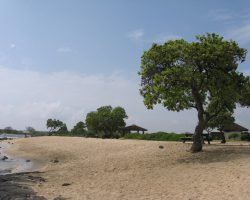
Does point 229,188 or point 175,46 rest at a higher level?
point 175,46

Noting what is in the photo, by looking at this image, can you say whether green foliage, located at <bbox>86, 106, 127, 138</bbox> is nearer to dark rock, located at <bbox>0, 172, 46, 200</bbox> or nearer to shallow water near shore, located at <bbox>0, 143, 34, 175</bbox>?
shallow water near shore, located at <bbox>0, 143, 34, 175</bbox>

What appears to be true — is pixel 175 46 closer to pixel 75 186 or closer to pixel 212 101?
pixel 212 101

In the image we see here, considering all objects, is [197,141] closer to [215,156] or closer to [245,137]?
[215,156]

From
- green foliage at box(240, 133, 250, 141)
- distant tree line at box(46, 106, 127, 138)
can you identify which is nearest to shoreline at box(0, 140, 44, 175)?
green foliage at box(240, 133, 250, 141)

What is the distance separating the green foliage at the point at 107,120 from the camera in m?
82.9

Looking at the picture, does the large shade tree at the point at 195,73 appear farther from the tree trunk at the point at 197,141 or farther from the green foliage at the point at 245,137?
the green foliage at the point at 245,137

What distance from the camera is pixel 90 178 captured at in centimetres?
2252

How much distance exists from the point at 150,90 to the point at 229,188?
11.8m

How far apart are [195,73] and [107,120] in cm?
5696

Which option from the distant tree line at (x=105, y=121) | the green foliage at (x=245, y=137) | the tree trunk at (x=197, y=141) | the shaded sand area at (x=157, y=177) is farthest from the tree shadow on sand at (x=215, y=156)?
the distant tree line at (x=105, y=121)

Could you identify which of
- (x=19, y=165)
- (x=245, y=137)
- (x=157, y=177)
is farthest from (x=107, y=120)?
(x=157, y=177)

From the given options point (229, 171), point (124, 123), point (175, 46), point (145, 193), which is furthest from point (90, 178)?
point (124, 123)

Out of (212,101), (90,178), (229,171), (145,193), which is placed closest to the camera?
(145,193)

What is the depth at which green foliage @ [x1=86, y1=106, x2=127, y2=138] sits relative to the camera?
82938 mm
